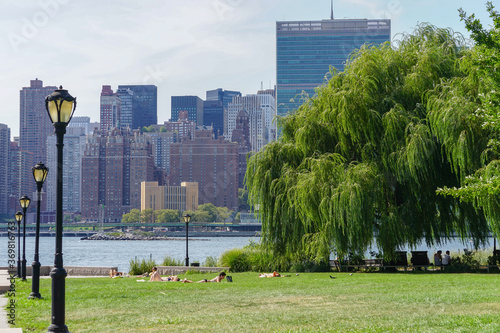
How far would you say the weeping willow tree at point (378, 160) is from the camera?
24.1 metres

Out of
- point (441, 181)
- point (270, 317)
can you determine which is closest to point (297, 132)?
point (441, 181)

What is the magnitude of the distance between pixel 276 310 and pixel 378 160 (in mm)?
15145

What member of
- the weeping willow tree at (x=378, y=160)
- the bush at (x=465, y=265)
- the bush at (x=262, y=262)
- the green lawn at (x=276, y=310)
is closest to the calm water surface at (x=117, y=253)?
the bush at (x=262, y=262)

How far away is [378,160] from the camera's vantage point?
26.0 m

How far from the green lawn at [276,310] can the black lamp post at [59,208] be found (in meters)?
1.27

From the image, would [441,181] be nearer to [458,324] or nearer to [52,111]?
[458,324]

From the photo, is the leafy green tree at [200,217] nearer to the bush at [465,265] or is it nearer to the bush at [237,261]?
the bush at [237,261]

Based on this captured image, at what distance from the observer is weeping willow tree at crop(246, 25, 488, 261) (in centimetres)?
2414

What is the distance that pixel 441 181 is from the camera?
2534 centimetres

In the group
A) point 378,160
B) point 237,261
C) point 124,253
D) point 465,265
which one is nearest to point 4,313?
point 378,160

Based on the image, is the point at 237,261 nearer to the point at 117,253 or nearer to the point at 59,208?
the point at 59,208

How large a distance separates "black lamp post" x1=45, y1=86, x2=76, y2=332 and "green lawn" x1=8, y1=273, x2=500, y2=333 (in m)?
1.27

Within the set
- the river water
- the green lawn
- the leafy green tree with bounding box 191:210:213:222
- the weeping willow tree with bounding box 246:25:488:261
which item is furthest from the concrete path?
the leafy green tree with bounding box 191:210:213:222

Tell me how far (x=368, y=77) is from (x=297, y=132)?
4181 millimetres
